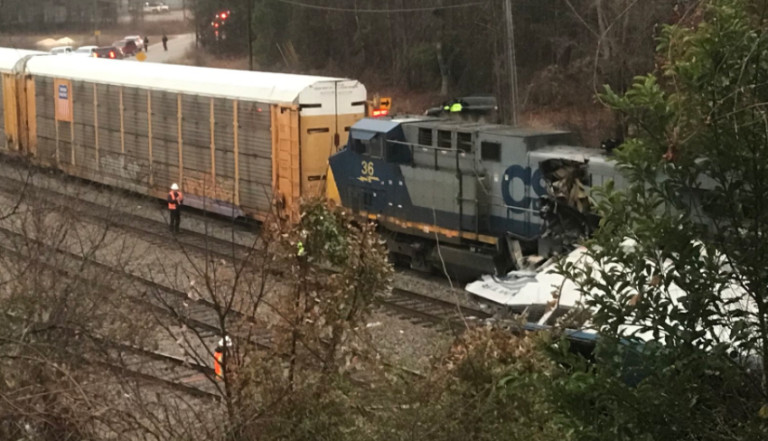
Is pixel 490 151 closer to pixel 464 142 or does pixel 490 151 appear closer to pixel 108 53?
pixel 464 142

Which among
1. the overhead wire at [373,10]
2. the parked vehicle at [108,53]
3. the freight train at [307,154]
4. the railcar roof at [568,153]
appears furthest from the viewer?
the parked vehicle at [108,53]

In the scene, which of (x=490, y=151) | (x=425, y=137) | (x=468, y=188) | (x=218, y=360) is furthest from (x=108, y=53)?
(x=218, y=360)

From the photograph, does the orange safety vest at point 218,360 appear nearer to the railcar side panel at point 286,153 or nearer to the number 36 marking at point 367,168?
the number 36 marking at point 367,168

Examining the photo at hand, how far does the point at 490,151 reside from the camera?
18359mm

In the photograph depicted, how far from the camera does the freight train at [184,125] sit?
22.2 meters

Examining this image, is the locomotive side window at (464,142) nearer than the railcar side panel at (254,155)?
Yes

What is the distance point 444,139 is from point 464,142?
0.45 metres

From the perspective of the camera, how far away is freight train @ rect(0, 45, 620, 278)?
18.0m

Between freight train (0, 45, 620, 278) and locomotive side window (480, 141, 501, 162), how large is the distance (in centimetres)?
2

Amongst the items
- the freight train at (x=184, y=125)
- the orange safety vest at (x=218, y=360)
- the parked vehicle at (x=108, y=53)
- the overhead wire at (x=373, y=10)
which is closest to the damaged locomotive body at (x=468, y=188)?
the freight train at (x=184, y=125)

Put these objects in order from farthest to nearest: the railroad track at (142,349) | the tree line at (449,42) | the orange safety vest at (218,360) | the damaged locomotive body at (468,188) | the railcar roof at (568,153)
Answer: the tree line at (449,42)
the damaged locomotive body at (468,188)
the railcar roof at (568,153)
the railroad track at (142,349)
the orange safety vest at (218,360)

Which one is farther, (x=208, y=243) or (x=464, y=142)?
(x=208, y=243)

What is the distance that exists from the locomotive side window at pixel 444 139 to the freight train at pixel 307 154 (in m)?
0.03

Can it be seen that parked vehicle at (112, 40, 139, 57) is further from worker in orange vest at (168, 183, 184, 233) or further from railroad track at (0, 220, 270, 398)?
railroad track at (0, 220, 270, 398)
